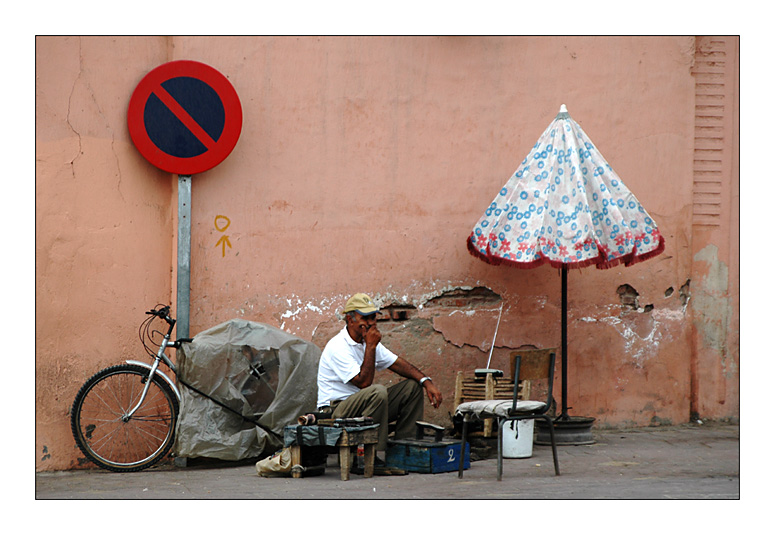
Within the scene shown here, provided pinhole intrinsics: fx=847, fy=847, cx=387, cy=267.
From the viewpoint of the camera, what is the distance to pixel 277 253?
707 cm

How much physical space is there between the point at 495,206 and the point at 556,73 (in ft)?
4.76

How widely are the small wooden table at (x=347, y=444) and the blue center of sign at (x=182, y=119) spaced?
8.24 feet

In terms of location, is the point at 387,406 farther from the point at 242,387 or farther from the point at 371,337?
the point at 242,387

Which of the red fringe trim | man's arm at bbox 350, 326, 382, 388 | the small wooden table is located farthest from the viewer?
the red fringe trim

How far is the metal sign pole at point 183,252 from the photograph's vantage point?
684cm

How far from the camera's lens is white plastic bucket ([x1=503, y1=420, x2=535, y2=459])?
632 centimetres

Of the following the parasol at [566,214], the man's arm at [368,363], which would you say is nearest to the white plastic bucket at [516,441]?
the man's arm at [368,363]

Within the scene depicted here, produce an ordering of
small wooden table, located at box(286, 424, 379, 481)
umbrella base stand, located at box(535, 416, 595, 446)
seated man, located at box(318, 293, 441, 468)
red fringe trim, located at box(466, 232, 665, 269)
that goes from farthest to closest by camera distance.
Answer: umbrella base stand, located at box(535, 416, 595, 446), red fringe trim, located at box(466, 232, 665, 269), seated man, located at box(318, 293, 441, 468), small wooden table, located at box(286, 424, 379, 481)

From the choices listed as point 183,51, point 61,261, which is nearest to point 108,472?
point 61,261

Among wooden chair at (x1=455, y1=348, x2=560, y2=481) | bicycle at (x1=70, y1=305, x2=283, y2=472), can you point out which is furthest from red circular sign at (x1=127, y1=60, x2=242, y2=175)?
wooden chair at (x1=455, y1=348, x2=560, y2=481)

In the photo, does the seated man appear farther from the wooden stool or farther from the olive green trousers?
the wooden stool

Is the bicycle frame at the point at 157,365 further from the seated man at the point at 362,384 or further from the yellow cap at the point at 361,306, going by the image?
the yellow cap at the point at 361,306

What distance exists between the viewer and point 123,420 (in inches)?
250

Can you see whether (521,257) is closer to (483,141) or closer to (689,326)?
(483,141)
